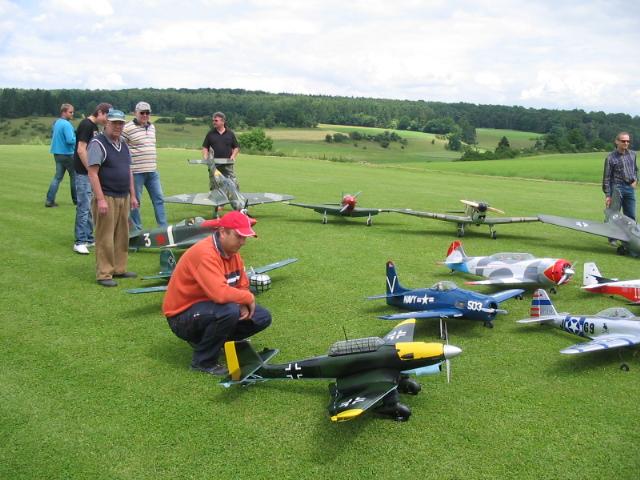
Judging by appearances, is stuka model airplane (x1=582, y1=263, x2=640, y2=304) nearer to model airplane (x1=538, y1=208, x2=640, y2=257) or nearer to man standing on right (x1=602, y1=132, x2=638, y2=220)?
model airplane (x1=538, y1=208, x2=640, y2=257)

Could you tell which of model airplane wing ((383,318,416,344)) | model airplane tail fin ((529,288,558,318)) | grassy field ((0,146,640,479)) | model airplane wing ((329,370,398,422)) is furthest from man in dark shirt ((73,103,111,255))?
model airplane tail fin ((529,288,558,318))

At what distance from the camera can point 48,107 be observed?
9400cm

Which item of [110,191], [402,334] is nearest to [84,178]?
[110,191]

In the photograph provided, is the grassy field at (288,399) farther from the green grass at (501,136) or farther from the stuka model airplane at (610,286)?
the green grass at (501,136)

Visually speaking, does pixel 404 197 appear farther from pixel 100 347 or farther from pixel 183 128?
pixel 183 128

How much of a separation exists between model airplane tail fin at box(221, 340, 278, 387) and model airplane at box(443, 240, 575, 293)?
10.3 ft

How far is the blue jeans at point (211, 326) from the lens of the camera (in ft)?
15.4

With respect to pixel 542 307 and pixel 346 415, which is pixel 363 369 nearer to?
pixel 346 415

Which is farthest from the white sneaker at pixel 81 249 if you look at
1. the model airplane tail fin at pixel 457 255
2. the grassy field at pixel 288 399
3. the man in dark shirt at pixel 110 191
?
the model airplane tail fin at pixel 457 255

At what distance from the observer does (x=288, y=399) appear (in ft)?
14.5

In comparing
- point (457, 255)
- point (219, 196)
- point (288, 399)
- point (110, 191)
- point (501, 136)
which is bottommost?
point (288, 399)

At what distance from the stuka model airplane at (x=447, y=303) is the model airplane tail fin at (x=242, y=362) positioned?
1.48 meters

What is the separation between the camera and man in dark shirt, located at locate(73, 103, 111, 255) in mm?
7861

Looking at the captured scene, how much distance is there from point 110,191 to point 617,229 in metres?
8.60
